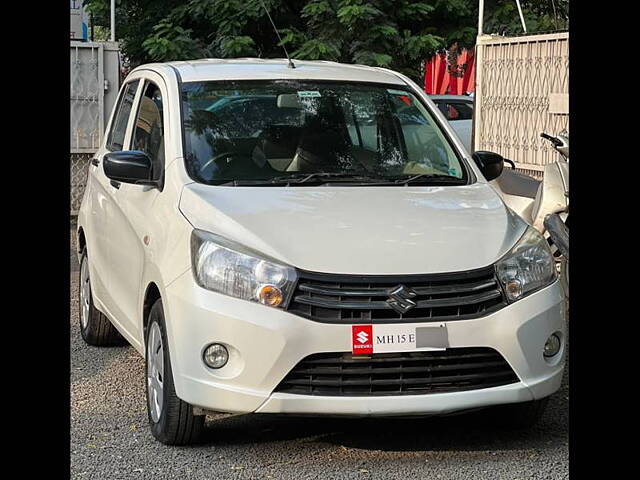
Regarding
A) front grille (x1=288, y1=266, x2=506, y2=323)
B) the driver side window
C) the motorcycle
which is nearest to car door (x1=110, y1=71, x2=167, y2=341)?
the driver side window

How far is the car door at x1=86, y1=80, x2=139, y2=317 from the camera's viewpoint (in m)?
6.48

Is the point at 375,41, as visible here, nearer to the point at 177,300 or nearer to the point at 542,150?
the point at 542,150

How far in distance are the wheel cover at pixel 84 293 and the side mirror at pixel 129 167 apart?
5.55 feet

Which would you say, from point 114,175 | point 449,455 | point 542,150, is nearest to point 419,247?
point 449,455

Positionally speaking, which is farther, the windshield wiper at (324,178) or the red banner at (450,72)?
the red banner at (450,72)

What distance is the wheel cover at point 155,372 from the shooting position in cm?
516

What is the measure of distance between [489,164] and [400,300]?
1.74 meters

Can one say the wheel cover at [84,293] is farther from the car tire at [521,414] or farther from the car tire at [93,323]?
the car tire at [521,414]

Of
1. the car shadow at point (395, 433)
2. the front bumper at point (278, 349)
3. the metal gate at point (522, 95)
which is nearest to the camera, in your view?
the front bumper at point (278, 349)

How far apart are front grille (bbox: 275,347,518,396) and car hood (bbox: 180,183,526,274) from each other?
35 centimetres

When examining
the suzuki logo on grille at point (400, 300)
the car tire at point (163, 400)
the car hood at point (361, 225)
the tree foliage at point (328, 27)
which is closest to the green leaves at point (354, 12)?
the tree foliage at point (328, 27)

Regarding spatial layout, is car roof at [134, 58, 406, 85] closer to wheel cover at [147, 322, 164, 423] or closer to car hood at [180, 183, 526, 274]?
car hood at [180, 183, 526, 274]
